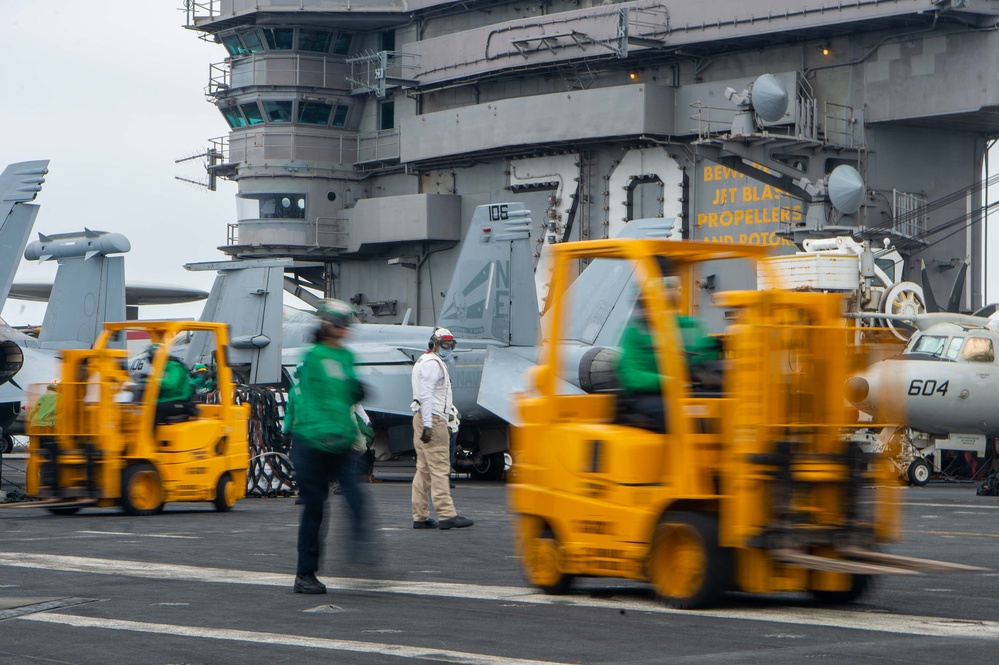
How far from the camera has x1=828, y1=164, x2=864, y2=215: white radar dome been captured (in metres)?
35.3

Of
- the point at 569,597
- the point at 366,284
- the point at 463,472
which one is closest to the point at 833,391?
the point at 569,597

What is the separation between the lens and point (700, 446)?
7.64 meters

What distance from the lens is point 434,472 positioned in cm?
1409

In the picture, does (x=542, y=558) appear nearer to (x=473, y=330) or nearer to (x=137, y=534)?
(x=137, y=534)

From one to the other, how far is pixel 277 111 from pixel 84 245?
76.0 feet

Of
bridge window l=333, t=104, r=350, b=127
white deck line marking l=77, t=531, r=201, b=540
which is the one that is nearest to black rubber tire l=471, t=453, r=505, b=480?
white deck line marking l=77, t=531, r=201, b=540

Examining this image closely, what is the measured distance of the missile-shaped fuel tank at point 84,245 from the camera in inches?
1113

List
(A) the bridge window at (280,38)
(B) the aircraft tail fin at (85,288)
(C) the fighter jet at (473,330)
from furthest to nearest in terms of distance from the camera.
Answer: (A) the bridge window at (280,38)
(B) the aircraft tail fin at (85,288)
(C) the fighter jet at (473,330)

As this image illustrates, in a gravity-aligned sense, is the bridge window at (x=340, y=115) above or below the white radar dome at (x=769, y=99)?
above

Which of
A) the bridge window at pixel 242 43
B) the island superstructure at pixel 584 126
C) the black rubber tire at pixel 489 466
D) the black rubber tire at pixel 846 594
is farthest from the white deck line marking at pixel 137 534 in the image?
the bridge window at pixel 242 43

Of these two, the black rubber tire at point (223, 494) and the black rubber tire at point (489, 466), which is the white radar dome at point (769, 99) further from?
the black rubber tire at point (223, 494)

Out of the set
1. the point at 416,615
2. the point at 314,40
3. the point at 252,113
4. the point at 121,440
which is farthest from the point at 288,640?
the point at 314,40

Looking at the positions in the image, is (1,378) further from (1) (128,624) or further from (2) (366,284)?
(2) (366,284)

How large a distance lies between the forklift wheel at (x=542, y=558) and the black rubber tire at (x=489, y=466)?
19110 millimetres
